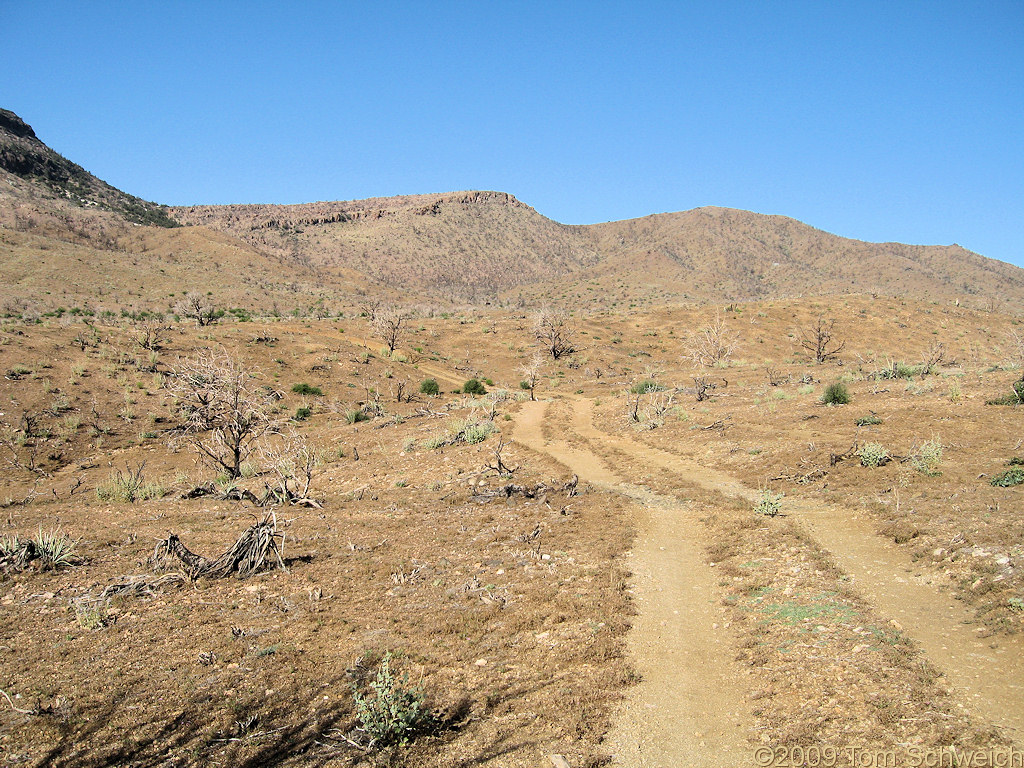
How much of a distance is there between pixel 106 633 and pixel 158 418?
2008cm

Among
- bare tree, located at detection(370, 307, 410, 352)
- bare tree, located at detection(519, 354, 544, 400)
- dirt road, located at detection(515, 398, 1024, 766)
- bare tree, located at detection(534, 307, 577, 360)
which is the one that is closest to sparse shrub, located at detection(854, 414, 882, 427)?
dirt road, located at detection(515, 398, 1024, 766)

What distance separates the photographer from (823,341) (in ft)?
133

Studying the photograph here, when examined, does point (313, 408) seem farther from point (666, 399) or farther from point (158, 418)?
point (666, 399)

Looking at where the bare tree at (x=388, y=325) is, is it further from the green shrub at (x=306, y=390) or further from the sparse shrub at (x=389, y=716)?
the sparse shrub at (x=389, y=716)

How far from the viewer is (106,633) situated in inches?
266

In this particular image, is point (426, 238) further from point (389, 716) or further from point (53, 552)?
point (389, 716)

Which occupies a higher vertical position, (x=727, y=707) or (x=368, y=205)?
(x=368, y=205)

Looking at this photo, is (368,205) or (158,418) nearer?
(158,418)

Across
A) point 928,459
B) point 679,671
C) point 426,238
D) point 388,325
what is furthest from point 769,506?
point 426,238

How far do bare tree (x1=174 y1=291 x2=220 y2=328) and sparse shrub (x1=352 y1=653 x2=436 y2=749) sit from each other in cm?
3843

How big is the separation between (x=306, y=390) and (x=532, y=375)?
41.2 feet

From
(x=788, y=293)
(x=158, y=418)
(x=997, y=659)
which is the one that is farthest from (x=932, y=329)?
(x=158, y=418)

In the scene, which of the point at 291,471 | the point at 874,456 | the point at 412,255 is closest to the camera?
the point at 874,456

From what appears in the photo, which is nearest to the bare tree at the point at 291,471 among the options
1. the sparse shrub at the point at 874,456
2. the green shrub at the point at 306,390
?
the green shrub at the point at 306,390
